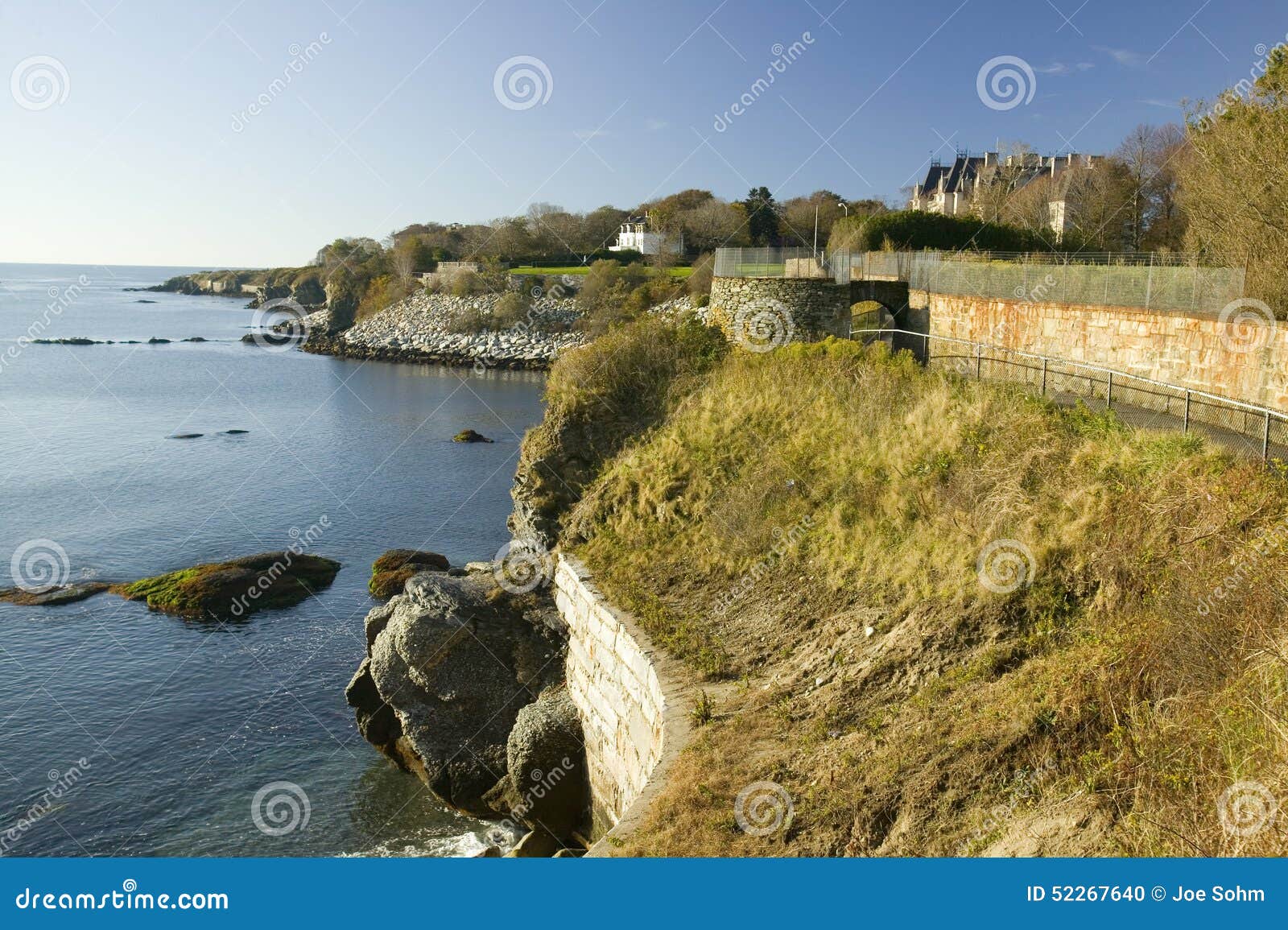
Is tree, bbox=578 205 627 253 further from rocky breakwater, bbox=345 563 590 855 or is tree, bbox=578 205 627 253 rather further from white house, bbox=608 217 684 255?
rocky breakwater, bbox=345 563 590 855

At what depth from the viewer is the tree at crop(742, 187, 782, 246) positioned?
70.3m

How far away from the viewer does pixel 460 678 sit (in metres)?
16.9

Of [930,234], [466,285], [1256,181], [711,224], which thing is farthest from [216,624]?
[466,285]

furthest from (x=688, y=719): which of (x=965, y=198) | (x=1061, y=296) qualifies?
(x=965, y=198)

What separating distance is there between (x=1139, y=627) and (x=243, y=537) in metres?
25.8

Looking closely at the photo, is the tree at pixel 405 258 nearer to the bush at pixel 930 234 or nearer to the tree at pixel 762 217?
the tree at pixel 762 217

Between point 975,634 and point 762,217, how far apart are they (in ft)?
215

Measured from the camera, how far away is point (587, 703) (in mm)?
15172

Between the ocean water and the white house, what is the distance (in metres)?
32.4

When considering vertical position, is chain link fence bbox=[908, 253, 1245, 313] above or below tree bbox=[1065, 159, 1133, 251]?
below

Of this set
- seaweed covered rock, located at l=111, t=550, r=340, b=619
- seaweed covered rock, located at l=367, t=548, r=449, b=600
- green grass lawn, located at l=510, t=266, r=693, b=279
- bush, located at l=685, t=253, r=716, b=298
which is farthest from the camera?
green grass lawn, located at l=510, t=266, r=693, b=279

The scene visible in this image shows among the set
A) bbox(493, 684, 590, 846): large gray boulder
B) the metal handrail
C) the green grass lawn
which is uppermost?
the green grass lawn

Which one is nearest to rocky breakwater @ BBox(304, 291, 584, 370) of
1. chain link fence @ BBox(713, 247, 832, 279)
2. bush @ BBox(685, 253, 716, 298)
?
bush @ BBox(685, 253, 716, 298)

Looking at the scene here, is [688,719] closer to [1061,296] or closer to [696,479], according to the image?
[696,479]
